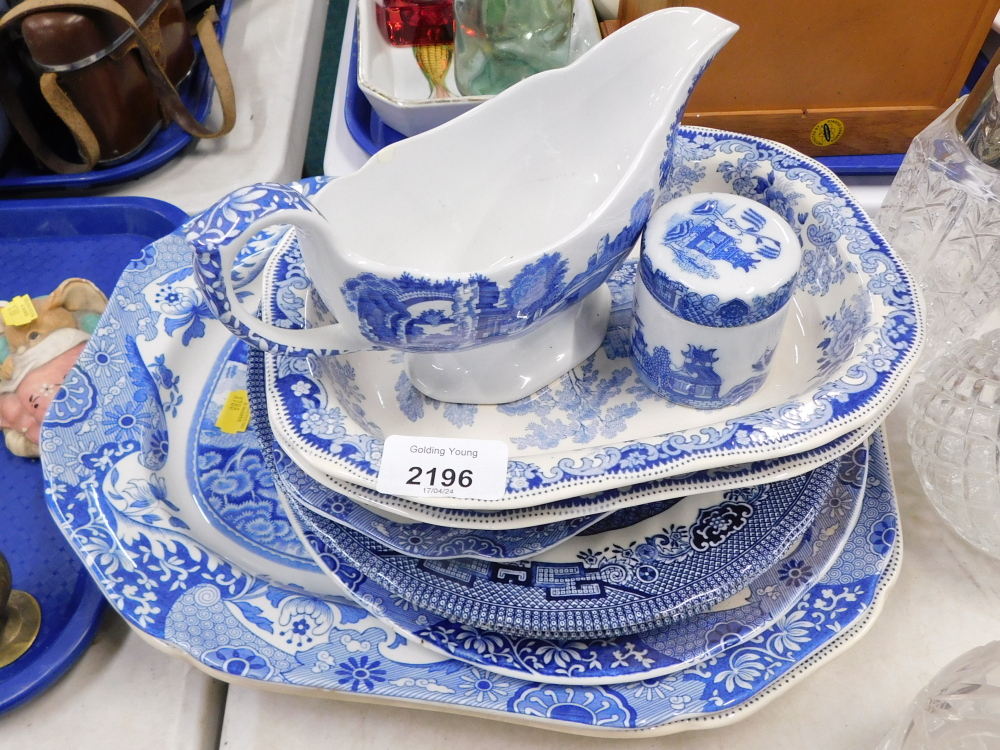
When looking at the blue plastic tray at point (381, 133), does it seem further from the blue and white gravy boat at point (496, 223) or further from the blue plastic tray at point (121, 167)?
the blue and white gravy boat at point (496, 223)

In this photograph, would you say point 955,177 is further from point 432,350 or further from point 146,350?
point 146,350

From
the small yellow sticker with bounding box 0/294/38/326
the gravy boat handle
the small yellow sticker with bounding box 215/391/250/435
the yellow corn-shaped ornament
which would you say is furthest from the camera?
the yellow corn-shaped ornament

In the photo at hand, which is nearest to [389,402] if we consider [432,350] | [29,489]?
[432,350]

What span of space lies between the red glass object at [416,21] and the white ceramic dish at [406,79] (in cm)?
1

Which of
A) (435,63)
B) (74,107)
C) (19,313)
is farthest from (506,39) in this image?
(19,313)

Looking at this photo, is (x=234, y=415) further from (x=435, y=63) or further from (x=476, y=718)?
(x=435, y=63)

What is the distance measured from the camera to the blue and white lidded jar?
0.44 meters

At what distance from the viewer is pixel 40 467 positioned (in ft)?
2.28

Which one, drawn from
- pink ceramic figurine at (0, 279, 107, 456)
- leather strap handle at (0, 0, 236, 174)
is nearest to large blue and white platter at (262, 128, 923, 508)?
pink ceramic figurine at (0, 279, 107, 456)

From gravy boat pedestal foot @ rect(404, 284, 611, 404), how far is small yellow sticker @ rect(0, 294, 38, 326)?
42 cm

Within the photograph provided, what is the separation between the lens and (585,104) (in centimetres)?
55

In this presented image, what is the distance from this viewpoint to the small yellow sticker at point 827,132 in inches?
29.1

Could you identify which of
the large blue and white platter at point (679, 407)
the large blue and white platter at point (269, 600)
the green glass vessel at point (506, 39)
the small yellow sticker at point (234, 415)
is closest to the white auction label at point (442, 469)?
the large blue and white platter at point (679, 407)

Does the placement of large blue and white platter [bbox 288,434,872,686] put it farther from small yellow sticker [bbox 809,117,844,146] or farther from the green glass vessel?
the green glass vessel
